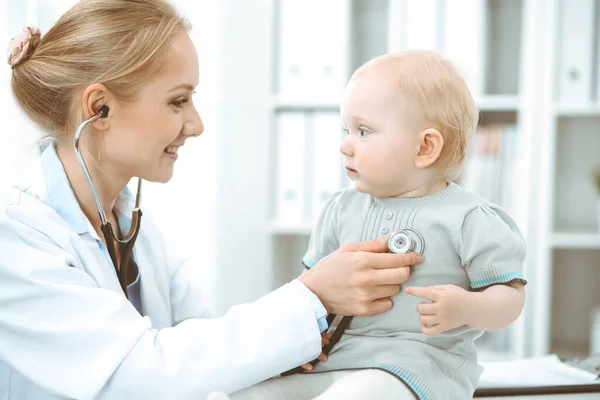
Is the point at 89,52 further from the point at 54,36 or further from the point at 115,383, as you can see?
the point at 115,383

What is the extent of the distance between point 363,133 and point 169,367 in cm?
49

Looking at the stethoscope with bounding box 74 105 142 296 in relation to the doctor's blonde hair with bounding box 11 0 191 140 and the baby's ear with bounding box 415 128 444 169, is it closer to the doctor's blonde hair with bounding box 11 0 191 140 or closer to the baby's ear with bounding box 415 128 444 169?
the doctor's blonde hair with bounding box 11 0 191 140

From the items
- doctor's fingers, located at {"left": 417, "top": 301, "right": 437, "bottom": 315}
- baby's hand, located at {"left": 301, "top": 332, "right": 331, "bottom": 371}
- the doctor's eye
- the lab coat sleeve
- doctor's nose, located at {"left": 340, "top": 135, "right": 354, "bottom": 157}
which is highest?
the doctor's eye

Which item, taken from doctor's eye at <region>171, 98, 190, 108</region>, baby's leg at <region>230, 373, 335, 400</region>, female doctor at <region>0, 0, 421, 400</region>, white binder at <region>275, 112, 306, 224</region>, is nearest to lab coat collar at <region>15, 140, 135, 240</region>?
female doctor at <region>0, 0, 421, 400</region>

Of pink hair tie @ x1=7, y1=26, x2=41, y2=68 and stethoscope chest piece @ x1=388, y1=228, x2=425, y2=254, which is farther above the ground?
pink hair tie @ x1=7, y1=26, x2=41, y2=68

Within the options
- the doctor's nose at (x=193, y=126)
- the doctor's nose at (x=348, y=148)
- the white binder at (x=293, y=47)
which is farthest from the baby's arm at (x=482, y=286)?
the white binder at (x=293, y=47)

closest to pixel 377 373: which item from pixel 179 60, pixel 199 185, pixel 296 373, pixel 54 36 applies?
pixel 296 373

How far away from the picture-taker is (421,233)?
1115mm

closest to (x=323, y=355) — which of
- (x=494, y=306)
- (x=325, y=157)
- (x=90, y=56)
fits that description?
(x=494, y=306)

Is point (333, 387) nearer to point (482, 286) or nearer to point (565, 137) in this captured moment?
point (482, 286)

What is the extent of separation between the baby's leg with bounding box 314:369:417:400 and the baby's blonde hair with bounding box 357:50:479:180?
36 cm

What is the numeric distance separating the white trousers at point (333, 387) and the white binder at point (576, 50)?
1.78m

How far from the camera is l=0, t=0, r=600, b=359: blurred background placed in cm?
243

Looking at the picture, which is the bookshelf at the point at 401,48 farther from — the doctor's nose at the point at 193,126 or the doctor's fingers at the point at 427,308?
the doctor's fingers at the point at 427,308
